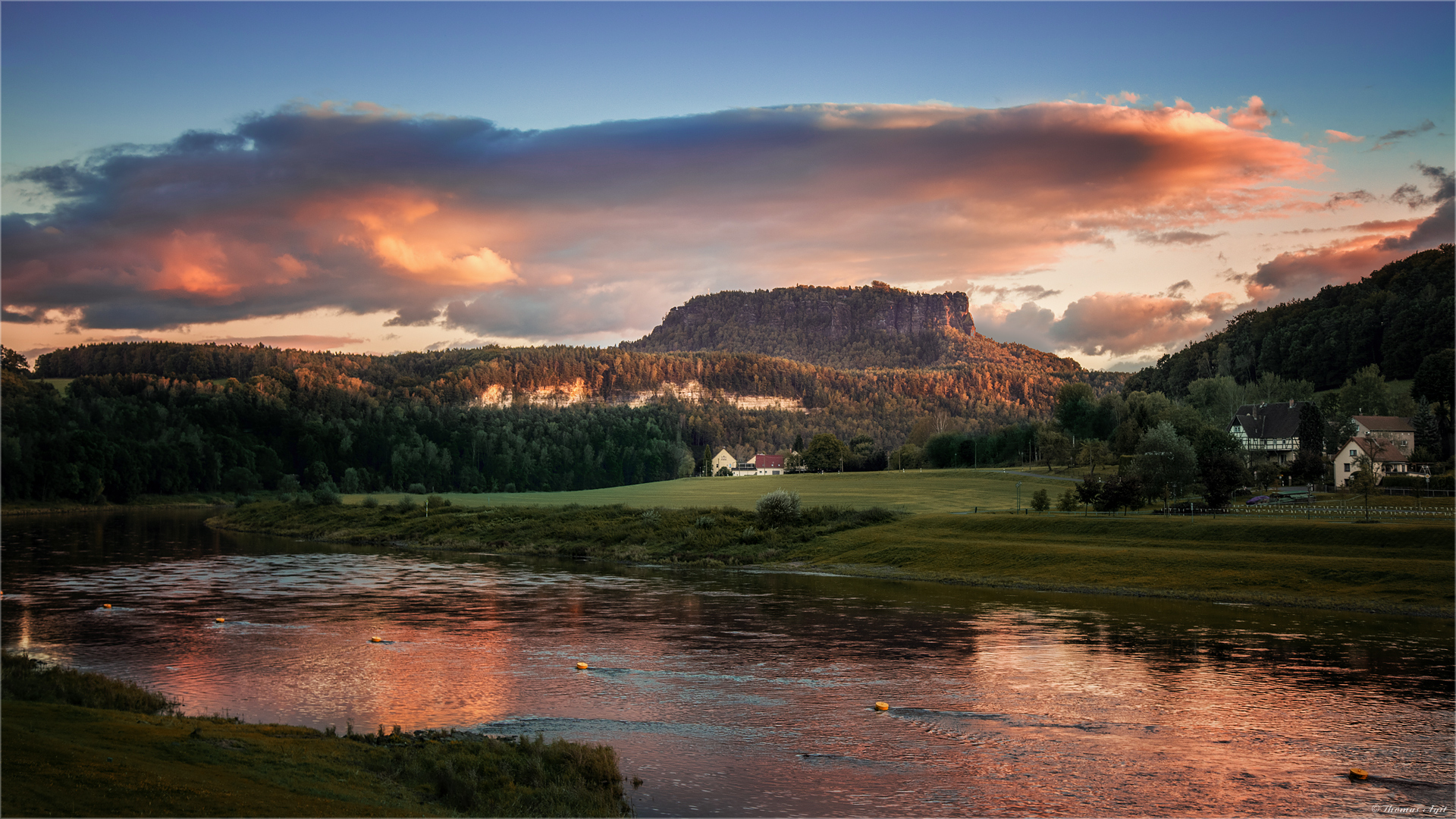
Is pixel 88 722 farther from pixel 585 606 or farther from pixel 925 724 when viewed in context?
pixel 585 606

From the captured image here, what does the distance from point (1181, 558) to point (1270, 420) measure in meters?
83.8

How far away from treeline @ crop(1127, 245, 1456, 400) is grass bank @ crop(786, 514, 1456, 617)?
107 metres

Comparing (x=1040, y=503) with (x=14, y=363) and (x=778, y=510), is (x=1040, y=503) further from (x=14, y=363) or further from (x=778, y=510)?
(x=14, y=363)

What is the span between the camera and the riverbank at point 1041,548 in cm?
5059

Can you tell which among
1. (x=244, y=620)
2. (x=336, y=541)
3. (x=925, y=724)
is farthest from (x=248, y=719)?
(x=336, y=541)

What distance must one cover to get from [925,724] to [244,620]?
1298 inches

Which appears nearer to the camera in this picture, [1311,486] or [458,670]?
[458,670]

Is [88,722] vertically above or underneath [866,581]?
above

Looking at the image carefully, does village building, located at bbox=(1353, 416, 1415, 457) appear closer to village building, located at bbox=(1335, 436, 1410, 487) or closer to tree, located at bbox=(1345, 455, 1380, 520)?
village building, located at bbox=(1335, 436, 1410, 487)

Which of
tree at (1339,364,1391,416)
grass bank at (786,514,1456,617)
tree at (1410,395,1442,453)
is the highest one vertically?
tree at (1339,364,1391,416)

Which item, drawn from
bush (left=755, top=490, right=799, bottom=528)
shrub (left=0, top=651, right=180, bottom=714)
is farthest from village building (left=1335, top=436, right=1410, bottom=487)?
shrub (left=0, top=651, right=180, bottom=714)

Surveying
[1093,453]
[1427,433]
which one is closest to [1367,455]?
[1427,433]

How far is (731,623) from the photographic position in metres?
46.2

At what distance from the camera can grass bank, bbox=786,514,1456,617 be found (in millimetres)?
49438
